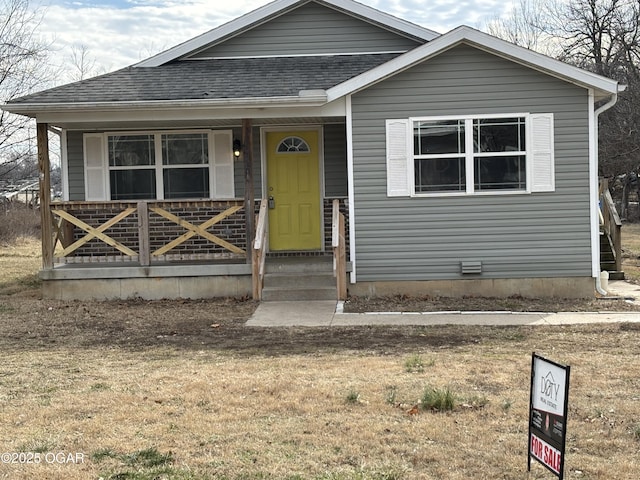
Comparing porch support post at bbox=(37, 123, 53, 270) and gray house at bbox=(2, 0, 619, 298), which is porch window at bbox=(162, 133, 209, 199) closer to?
gray house at bbox=(2, 0, 619, 298)

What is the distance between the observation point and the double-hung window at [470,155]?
11344 mm

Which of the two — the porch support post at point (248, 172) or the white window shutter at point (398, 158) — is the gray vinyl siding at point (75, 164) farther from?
the white window shutter at point (398, 158)

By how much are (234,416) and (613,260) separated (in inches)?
432

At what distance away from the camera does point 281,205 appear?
13.4 m

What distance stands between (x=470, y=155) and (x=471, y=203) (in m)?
0.73

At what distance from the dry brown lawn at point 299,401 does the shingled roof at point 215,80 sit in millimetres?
Answer: 3739

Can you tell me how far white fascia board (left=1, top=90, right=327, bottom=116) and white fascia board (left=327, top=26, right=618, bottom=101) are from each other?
0.35 m

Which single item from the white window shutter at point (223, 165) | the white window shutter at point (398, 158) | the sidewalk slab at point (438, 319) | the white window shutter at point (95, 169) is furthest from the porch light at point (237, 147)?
the sidewalk slab at point (438, 319)

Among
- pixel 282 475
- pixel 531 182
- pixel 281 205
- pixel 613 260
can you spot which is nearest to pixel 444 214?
pixel 531 182

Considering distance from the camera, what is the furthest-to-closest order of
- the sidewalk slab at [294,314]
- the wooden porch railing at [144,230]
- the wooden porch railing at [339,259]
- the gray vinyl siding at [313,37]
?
the gray vinyl siding at [313,37] < the wooden porch railing at [144,230] < the wooden porch railing at [339,259] < the sidewalk slab at [294,314]

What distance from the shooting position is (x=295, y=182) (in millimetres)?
13375

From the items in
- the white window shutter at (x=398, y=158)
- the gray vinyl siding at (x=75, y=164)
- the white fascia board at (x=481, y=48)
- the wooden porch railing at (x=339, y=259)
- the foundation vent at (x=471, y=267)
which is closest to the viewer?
the white fascia board at (x=481, y=48)

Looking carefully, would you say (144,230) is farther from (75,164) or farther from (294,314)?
(294,314)

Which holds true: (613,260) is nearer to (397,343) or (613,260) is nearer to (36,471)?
(397,343)
